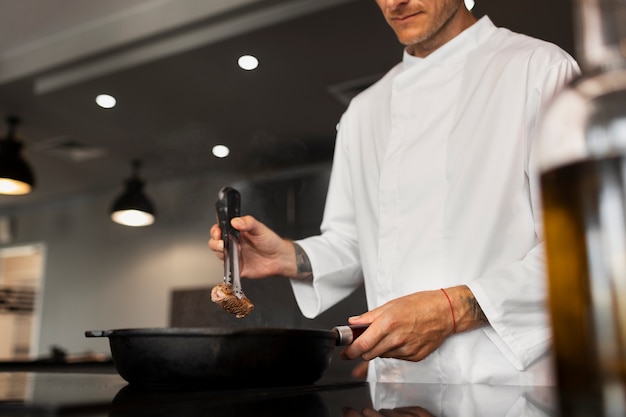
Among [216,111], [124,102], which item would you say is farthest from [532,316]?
[124,102]

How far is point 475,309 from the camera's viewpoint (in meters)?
0.98

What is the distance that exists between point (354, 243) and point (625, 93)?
108 centimetres

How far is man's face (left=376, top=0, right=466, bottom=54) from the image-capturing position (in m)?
1.19

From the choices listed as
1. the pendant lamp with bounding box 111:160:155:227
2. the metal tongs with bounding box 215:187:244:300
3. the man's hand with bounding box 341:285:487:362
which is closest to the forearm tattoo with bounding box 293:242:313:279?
the metal tongs with bounding box 215:187:244:300

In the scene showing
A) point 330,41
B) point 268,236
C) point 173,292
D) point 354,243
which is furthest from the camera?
point 173,292

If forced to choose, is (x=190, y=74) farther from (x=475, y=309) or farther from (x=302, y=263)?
(x=475, y=309)

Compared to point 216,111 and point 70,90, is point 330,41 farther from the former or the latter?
point 70,90

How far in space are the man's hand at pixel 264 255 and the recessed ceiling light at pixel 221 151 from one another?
121 cm

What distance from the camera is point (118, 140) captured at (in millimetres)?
2748

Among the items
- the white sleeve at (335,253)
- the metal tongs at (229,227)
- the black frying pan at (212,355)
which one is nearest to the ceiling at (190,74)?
the white sleeve at (335,253)

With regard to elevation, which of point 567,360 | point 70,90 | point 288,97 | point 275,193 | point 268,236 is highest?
point 70,90

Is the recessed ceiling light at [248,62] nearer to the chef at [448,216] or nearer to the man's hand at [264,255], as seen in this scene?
the chef at [448,216]

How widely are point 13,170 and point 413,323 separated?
8.85 ft

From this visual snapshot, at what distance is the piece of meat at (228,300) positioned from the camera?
906 mm
